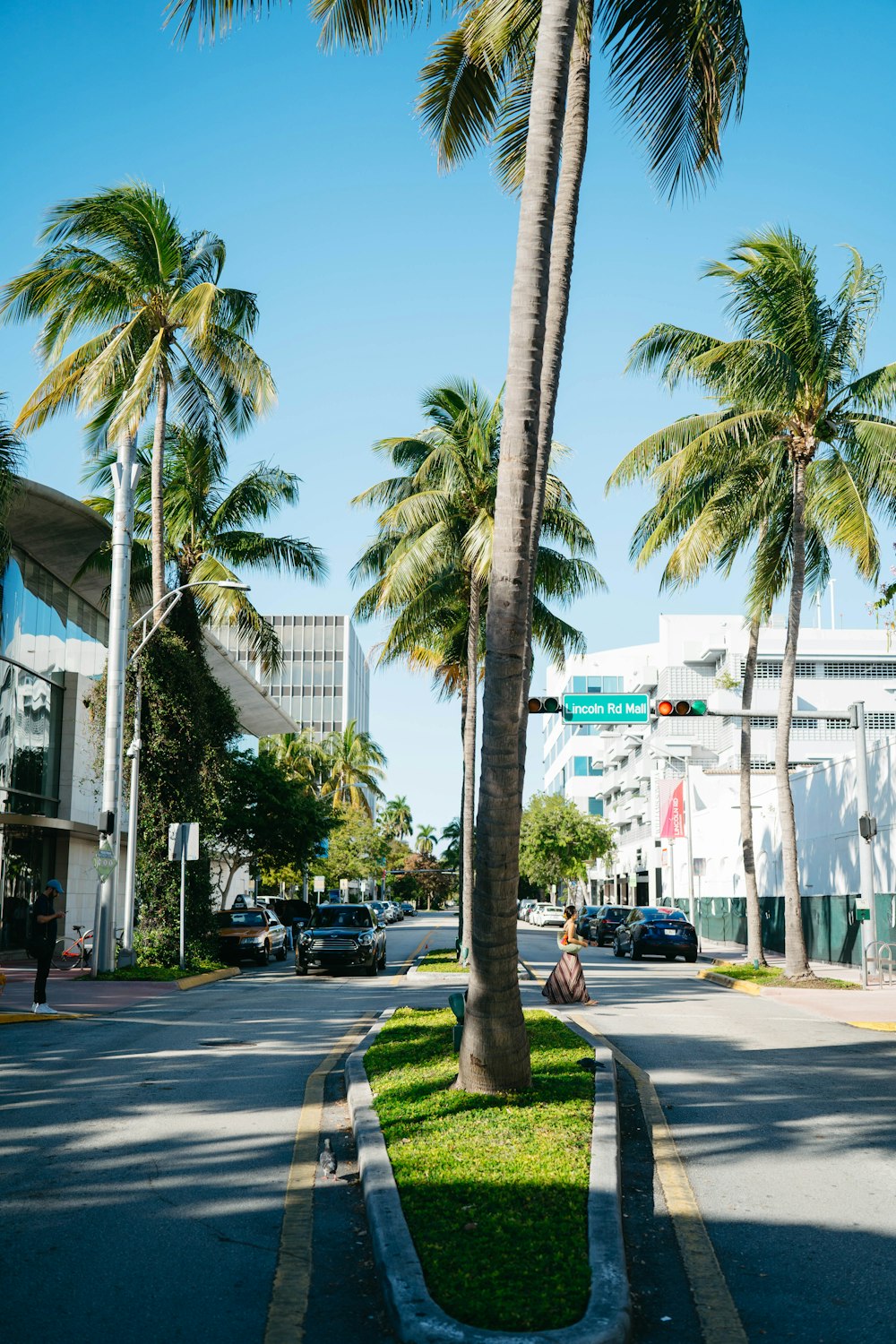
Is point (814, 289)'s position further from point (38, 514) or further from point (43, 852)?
point (43, 852)

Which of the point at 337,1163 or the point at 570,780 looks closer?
the point at 337,1163

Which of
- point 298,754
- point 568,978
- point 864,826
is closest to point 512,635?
point 568,978

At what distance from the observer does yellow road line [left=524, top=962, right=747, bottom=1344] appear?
509 cm

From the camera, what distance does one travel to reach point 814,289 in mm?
23094

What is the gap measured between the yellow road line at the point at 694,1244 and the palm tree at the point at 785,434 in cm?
1512

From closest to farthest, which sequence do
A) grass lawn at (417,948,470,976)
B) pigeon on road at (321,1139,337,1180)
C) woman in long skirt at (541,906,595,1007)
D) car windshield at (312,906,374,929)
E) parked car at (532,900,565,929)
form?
1. pigeon on road at (321,1139,337,1180)
2. woman in long skirt at (541,906,595,1007)
3. grass lawn at (417,948,470,976)
4. car windshield at (312,906,374,929)
5. parked car at (532,900,565,929)

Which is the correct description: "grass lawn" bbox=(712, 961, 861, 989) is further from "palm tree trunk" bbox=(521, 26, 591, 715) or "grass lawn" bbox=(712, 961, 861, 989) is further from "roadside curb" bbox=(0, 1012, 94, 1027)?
"palm tree trunk" bbox=(521, 26, 591, 715)

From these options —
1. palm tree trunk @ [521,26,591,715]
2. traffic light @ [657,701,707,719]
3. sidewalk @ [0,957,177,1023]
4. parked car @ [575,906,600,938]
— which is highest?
palm tree trunk @ [521,26,591,715]

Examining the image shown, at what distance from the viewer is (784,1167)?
792 cm

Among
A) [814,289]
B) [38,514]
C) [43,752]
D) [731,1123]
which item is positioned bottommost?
[731,1123]

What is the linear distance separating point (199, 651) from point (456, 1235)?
24.2 meters

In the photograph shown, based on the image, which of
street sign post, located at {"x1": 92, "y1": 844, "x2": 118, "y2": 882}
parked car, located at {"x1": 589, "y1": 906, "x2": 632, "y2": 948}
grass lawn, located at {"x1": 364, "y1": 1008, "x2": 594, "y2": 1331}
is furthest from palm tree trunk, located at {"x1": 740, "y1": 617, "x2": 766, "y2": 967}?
grass lawn, located at {"x1": 364, "y1": 1008, "x2": 594, "y2": 1331}

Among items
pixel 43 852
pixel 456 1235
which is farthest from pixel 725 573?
pixel 456 1235

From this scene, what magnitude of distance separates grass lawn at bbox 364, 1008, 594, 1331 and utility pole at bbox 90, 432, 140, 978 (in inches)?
528
